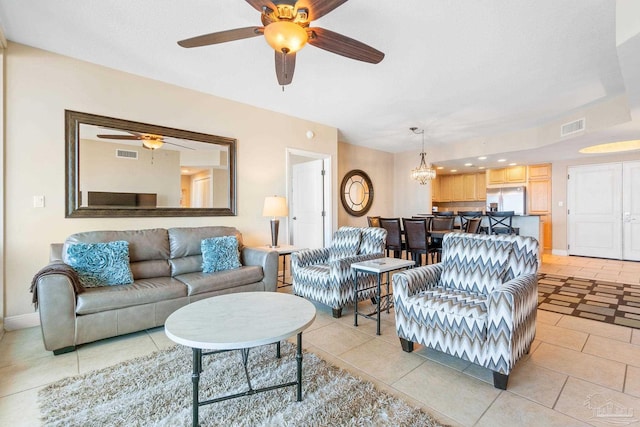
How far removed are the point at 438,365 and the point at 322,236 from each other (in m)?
3.41

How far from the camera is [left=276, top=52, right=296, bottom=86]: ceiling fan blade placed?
7.46 ft

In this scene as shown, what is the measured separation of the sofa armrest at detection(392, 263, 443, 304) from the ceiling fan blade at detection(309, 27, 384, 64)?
1.70 metres

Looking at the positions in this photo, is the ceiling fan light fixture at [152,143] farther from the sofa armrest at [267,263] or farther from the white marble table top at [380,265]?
the white marble table top at [380,265]

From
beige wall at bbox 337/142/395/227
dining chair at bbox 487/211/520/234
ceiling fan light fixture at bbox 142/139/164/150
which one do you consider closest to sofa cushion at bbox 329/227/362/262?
ceiling fan light fixture at bbox 142/139/164/150

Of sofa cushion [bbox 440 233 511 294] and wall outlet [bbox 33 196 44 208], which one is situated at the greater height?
wall outlet [bbox 33 196 44 208]

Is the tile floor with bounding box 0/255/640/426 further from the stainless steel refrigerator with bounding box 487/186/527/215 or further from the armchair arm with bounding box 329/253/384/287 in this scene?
the stainless steel refrigerator with bounding box 487/186/527/215

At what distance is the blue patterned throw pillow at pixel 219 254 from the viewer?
3.25 m

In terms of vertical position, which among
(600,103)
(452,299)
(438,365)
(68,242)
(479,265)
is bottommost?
(438,365)

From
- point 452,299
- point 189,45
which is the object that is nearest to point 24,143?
point 189,45

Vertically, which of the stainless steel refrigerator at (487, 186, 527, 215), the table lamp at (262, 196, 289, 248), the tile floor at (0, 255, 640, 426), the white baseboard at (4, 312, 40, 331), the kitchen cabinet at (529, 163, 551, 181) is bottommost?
the tile floor at (0, 255, 640, 426)

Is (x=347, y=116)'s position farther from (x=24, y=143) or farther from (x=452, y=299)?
(x=24, y=143)

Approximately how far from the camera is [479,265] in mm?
2420

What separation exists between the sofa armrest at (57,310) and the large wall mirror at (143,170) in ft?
3.34

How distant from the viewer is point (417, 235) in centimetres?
446
